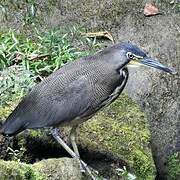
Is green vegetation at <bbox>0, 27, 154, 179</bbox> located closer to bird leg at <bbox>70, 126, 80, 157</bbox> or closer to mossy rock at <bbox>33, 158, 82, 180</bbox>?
bird leg at <bbox>70, 126, 80, 157</bbox>

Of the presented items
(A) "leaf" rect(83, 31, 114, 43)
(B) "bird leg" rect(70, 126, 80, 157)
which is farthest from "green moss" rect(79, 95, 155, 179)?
(A) "leaf" rect(83, 31, 114, 43)

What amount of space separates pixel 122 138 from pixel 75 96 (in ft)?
2.16

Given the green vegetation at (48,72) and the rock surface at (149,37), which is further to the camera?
the rock surface at (149,37)

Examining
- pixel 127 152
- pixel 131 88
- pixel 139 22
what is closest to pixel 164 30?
pixel 139 22

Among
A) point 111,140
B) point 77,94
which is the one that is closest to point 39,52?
point 111,140

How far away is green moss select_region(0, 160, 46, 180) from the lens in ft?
12.2

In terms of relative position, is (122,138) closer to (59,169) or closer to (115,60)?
(115,60)

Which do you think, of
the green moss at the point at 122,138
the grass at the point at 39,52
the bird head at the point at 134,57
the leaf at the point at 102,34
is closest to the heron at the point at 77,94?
the bird head at the point at 134,57

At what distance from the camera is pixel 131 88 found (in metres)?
6.12

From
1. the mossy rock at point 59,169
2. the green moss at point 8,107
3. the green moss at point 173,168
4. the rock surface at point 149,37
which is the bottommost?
the green moss at point 173,168

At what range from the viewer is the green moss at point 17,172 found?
3711mm

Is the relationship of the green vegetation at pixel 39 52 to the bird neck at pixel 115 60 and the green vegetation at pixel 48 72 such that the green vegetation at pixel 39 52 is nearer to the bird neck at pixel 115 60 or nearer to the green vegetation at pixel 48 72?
the green vegetation at pixel 48 72

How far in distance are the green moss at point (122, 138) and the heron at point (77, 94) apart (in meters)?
0.36

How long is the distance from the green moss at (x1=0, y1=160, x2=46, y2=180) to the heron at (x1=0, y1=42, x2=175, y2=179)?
63 centimetres
